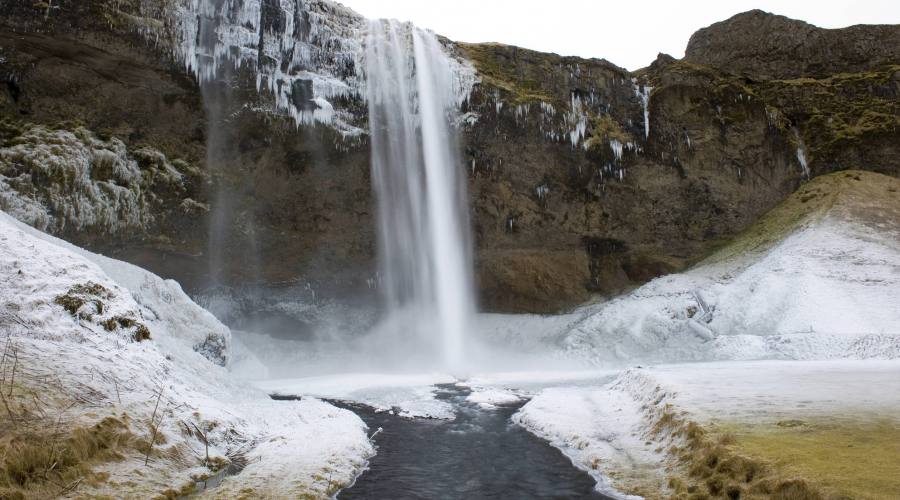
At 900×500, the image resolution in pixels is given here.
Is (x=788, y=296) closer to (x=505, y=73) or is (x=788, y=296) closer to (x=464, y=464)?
(x=505, y=73)

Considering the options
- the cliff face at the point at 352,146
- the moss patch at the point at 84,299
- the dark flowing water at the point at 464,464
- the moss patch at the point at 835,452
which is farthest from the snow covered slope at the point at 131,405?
the cliff face at the point at 352,146

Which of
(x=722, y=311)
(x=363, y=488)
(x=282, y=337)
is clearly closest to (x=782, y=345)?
(x=722, y=311)

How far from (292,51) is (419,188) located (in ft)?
31.7

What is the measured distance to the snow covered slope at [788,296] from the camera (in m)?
23.7

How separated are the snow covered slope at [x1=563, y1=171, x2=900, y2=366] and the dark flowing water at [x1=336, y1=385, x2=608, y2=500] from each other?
1541cm

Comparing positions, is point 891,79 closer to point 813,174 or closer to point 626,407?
point 813,174

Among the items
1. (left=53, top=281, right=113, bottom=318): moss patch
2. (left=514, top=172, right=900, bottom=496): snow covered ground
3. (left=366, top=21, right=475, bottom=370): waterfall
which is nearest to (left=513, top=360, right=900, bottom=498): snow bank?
(left=514, top=172, right=900, bottom=496): snow covered ground

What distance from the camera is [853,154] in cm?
3609

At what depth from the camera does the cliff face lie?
24938 millimetres

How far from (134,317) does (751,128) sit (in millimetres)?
36484

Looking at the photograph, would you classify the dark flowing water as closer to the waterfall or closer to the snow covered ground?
the snow covered ground

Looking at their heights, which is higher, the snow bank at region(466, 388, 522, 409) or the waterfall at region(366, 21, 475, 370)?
the waterfall at region(366, 21, 475, 370)

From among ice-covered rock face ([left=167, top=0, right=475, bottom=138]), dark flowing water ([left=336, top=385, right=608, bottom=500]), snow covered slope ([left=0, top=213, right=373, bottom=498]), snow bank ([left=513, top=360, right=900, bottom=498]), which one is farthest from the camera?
ice-covered rock face ([left=167, top=0, right=475, bottom=138])

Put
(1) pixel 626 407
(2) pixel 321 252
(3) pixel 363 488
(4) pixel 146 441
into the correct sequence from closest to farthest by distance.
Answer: (4) pixel 146 441 < (3) pixel 363 488 < (1) pixel 626 407 < (2) pixel 321 252
